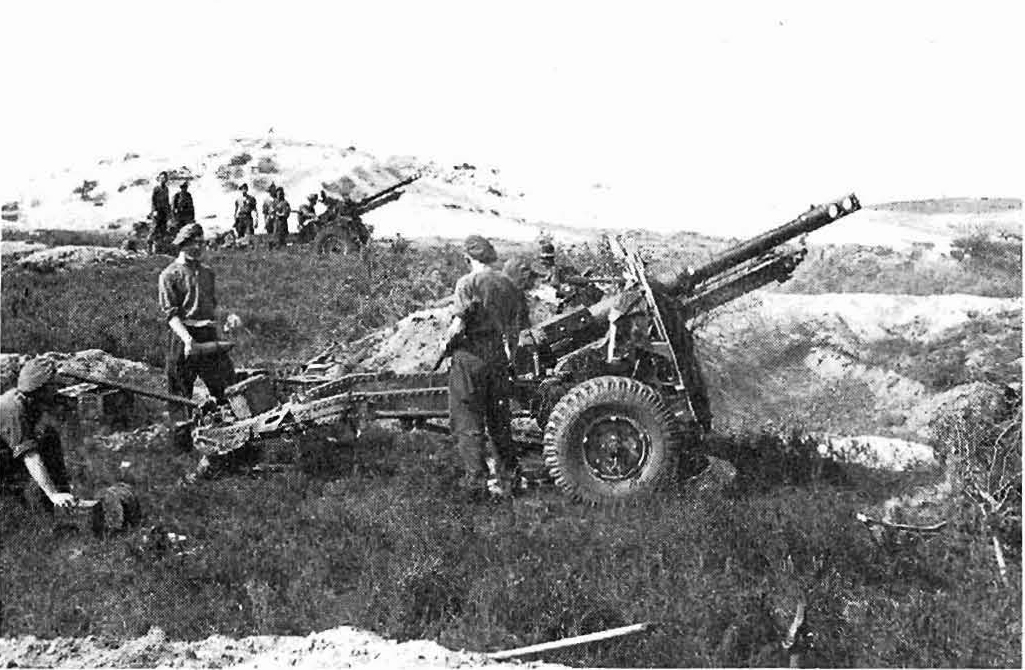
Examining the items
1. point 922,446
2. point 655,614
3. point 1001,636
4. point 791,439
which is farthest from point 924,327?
point 655,614

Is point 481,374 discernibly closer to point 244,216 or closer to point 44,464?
point 44,464

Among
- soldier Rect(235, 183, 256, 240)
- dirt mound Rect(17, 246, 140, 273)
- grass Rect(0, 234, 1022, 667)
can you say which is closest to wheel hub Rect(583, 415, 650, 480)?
grass Rect(0, 234, 1022, 667)

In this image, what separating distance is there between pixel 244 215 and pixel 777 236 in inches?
229

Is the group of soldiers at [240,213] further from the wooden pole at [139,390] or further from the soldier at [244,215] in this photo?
the wooden pole at [139,390]

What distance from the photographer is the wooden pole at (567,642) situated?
595 cm

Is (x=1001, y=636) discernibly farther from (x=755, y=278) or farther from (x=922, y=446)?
Result: (x=755, y=278)

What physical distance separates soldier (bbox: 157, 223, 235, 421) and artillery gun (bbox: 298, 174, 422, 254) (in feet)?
10.2

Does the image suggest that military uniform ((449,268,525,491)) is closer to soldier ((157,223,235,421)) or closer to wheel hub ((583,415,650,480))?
wheel hub ((583,415,650,480))

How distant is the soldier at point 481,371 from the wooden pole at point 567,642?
125cm

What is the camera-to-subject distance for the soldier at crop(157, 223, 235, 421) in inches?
298

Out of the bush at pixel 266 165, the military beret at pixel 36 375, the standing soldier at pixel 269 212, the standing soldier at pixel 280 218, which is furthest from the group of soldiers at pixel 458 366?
the standing soldier at pixel 269 212

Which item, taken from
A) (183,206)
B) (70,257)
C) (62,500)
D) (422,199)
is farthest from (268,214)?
(62,500)

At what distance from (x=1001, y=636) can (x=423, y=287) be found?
522cm

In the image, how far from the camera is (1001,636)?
600 cm
